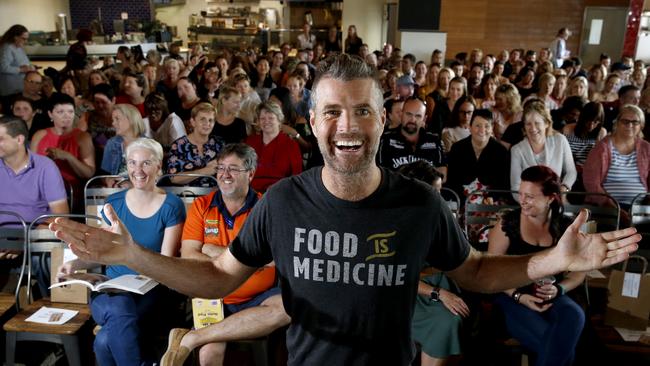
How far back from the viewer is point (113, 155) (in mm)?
4527

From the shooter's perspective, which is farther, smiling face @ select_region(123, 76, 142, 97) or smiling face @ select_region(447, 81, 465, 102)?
smiling face @ select_region(447, 81, 465, 102)

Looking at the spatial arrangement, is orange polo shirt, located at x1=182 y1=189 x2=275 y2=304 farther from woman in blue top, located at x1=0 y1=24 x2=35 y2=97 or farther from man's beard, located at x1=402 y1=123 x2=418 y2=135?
woman in blue top, located at x1=0 y1=24 x2=35 y2=97

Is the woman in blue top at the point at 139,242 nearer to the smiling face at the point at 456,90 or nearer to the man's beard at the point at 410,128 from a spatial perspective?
the man's beard at the point at 410,128

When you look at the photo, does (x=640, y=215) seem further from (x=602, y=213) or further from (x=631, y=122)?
(x=631, y=122)

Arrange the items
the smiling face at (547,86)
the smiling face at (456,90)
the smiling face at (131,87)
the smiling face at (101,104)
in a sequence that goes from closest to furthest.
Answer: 1. the smiling face at (101,104)
2. the smiling face at (131,87)
3. the smiling face at (456,90)
4. the smiling face at (547,86)

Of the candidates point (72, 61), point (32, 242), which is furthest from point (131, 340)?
point (72, 61)

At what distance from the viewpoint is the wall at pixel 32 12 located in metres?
16.8

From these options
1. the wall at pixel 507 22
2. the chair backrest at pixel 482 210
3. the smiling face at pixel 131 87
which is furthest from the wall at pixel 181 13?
the chair backrest at pixel 482 210

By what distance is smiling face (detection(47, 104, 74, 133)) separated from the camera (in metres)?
4.56

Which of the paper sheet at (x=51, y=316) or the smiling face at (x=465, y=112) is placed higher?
the smiling face at (x=465, y=112)

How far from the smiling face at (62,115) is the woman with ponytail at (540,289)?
3.62 metres

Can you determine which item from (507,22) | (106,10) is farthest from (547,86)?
(106,10)

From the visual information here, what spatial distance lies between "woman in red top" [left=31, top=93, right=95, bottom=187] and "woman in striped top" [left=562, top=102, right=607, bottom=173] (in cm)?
440

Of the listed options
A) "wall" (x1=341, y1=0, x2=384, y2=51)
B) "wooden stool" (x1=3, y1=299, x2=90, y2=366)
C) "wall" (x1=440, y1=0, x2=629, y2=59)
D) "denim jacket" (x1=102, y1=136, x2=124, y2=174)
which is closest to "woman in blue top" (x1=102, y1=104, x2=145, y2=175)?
"denim jacket" (x1=102, y1=136, x2=124, y2=174)
